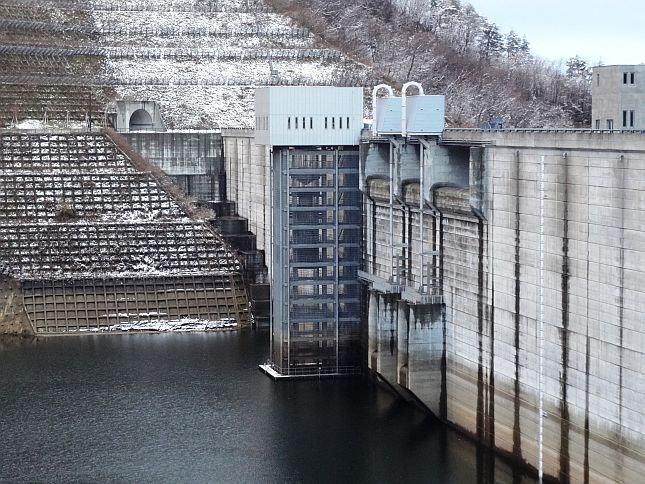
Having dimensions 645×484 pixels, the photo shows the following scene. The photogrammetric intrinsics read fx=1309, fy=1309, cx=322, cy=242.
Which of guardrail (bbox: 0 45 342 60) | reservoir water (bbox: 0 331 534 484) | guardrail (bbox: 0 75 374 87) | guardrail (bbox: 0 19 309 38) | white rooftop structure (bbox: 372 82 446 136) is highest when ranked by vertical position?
guardrail (bbox: 0 19 309 38)

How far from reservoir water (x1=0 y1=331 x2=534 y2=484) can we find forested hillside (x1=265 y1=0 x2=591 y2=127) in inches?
1701

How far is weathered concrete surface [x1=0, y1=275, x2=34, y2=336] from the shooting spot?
55469mm

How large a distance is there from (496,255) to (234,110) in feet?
164

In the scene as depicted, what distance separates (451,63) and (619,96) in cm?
6379

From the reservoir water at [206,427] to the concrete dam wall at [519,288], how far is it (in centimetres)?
160

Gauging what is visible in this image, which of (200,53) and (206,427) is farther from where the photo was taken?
(200,53)

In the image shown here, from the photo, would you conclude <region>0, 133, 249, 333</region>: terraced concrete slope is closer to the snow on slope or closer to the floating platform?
the floating platform

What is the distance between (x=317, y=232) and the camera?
4638 cm

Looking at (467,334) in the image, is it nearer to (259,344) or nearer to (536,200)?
(536,200)

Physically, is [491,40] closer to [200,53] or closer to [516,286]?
[200,53]

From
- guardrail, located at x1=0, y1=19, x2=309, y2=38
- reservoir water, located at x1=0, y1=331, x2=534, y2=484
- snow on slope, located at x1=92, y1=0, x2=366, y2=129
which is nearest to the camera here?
reservoir water, located at x1=0, y1=331, x2=534, y2=484

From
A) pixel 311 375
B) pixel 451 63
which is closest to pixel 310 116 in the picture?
pixel 311 375

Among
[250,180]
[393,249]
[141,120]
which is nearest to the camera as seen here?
[393,249]

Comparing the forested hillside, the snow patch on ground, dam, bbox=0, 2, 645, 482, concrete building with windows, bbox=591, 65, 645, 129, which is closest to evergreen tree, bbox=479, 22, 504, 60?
the forested hillside
